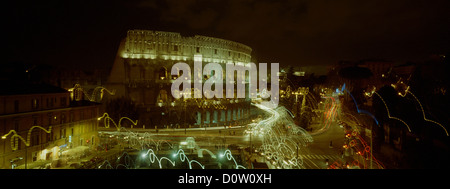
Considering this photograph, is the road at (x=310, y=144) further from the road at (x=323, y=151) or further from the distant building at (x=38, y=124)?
the distant building at (x=38, y=124)

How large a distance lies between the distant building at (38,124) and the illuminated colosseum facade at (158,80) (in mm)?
14935

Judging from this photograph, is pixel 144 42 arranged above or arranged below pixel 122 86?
above

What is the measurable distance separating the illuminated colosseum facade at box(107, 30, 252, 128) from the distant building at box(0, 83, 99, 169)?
1493 centimetres

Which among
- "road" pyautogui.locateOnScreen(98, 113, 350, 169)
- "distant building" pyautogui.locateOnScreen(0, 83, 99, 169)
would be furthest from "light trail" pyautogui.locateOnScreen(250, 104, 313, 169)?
"distant building" pyautogui.locateOnScreen(0, 83, 99, 169)

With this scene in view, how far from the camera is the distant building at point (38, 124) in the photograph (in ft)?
56.4

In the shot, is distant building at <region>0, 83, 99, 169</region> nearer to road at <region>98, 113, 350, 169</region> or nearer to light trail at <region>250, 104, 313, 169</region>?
road at <region>98, 113, 350, 169</region>

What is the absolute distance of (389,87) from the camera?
2336cm

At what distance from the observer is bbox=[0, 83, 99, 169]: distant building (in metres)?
17.2

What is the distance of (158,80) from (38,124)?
26.0 meters

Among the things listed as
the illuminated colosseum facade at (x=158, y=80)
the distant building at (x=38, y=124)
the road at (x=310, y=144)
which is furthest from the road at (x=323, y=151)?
the distant building at (x=38, y=124)
